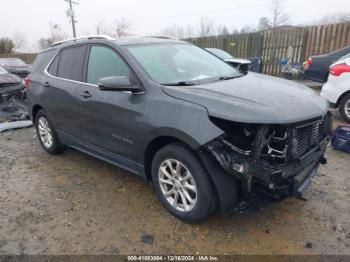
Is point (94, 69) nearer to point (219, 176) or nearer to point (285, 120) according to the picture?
point (219, 176)

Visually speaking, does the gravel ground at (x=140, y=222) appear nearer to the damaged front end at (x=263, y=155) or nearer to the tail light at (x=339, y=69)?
the damaged front end at (x=263, y=155)

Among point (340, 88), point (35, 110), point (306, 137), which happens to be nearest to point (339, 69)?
point (340, 88)

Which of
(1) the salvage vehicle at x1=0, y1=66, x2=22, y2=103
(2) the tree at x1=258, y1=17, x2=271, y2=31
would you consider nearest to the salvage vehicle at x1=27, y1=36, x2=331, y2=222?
(1) the salvage vehicle at x1=0, y1=66, x2=22, y2=103

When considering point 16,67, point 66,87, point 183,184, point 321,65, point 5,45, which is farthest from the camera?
point 5,45

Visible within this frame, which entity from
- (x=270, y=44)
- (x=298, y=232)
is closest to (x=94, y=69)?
(x=298, y=232)

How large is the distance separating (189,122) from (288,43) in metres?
11.8

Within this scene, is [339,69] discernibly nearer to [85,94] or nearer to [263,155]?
[263,155]

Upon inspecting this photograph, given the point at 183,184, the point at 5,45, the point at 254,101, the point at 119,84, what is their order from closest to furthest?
the point at 254,101 → the point at 183,184 → the point at 119,84 → the point at 5,45

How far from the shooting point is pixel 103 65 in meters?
3.70

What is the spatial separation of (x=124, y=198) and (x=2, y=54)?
107 feet

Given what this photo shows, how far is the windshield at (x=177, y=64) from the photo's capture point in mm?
3278

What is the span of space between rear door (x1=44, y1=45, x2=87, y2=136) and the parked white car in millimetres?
4930

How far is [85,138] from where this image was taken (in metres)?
4.00

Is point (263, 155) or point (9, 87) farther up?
point (263, 155)
